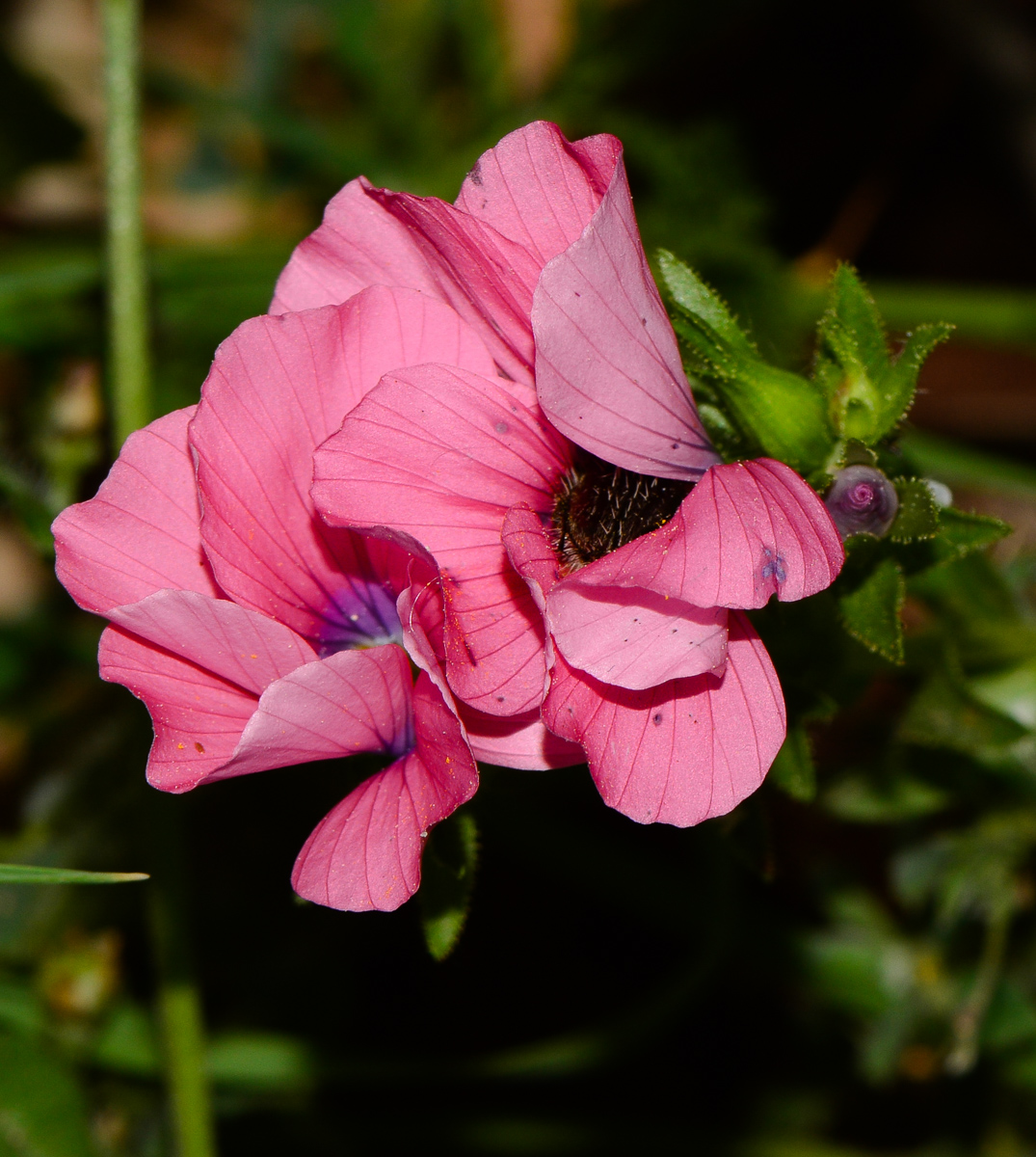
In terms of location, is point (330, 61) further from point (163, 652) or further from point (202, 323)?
point (163, 652)

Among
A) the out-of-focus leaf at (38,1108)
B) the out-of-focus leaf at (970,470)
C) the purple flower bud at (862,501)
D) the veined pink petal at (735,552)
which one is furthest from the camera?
the out-of-focus leaf at (970,470)

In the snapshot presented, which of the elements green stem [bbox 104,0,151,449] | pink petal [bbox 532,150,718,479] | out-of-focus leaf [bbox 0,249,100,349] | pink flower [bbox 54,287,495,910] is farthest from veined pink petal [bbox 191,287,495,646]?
out-of-focus leaf [bbox 0,249,100,349]

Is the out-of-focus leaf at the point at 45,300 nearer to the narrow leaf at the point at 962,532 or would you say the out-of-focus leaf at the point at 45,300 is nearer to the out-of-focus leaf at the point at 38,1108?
the out-of-focus leaf at the point at 38,1108

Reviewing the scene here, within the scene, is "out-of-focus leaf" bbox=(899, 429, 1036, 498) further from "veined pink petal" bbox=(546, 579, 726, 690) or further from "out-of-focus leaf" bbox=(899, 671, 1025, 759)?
"veined pink petal" bbox=(546, 579, 726, 690)

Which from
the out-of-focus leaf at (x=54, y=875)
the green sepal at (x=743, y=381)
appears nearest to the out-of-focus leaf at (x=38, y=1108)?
the out-of-focus leaf at (x=54, y=875)

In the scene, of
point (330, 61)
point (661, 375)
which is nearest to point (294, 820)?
point (661, 375)
